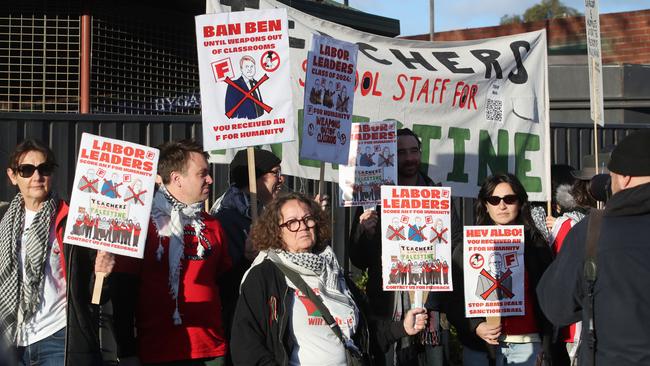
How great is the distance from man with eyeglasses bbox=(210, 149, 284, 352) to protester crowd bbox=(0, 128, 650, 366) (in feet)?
0.04

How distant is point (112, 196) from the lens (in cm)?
547

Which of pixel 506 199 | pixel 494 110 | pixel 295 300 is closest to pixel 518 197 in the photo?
pixel 506 199

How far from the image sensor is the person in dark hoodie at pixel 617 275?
14.0 ft

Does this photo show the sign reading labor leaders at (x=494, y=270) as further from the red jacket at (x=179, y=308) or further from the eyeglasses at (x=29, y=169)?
the eyeglasses at (x=29, y=169)

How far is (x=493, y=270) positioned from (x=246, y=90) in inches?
70.5

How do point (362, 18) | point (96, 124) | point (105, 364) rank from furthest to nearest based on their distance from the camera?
point (362, 18), point (96, 124), point (105, 364)

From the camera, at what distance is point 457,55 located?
29.6ft

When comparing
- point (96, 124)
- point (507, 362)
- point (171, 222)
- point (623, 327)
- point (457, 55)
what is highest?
point (457, 55)

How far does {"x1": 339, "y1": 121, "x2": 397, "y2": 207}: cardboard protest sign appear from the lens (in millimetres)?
7004

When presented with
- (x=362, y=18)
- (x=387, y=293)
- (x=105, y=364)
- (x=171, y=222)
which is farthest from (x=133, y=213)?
(x=362, y=18)

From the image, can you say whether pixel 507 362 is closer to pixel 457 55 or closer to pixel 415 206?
pixel 415 206

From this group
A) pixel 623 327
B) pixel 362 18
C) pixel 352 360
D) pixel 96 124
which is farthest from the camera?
pixel 362 18

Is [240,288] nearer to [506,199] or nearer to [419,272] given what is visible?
[419,272]

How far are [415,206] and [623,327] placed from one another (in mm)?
2006
